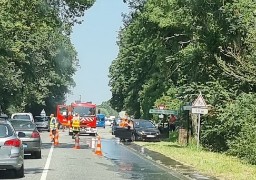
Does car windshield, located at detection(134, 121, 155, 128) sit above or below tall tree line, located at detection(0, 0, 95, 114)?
below

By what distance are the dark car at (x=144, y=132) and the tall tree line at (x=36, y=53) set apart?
8.15 metres

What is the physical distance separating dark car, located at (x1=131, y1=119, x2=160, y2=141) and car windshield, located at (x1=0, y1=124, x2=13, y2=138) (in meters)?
26.0

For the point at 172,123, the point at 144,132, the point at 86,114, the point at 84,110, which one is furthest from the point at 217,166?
the point at 84,110

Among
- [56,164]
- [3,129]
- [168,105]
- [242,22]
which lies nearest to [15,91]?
[168,105]

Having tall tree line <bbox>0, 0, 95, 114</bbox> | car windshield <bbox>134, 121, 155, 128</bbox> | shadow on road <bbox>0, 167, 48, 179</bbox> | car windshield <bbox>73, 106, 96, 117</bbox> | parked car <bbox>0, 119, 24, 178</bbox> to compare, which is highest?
tall tree line <bbox>0, 0, 95, 114</bbox>

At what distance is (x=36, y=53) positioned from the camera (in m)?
66.2

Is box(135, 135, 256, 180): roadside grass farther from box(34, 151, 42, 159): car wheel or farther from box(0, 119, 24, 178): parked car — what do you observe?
box(0, 119, 24, 178): parked car

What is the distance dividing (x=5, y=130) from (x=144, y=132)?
87.0 feet

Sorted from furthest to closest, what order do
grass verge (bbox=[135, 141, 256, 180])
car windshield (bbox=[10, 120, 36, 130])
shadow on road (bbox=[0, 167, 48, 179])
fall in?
car windshield (bbox=[10, 120, 36, 130])
grass verge (bbox=[135, 141, 256, 180])
shadow on road (bbox=[0, 167, 48, 179])

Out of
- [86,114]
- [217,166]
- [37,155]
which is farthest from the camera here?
[86,114]

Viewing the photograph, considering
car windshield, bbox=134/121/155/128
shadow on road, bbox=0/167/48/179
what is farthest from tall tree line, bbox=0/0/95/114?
shadow on road, bbox=0/167/48/179

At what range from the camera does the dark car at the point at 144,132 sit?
137ft

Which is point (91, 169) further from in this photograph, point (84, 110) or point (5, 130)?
point (84, 110)

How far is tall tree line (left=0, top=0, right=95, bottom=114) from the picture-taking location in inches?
1209
